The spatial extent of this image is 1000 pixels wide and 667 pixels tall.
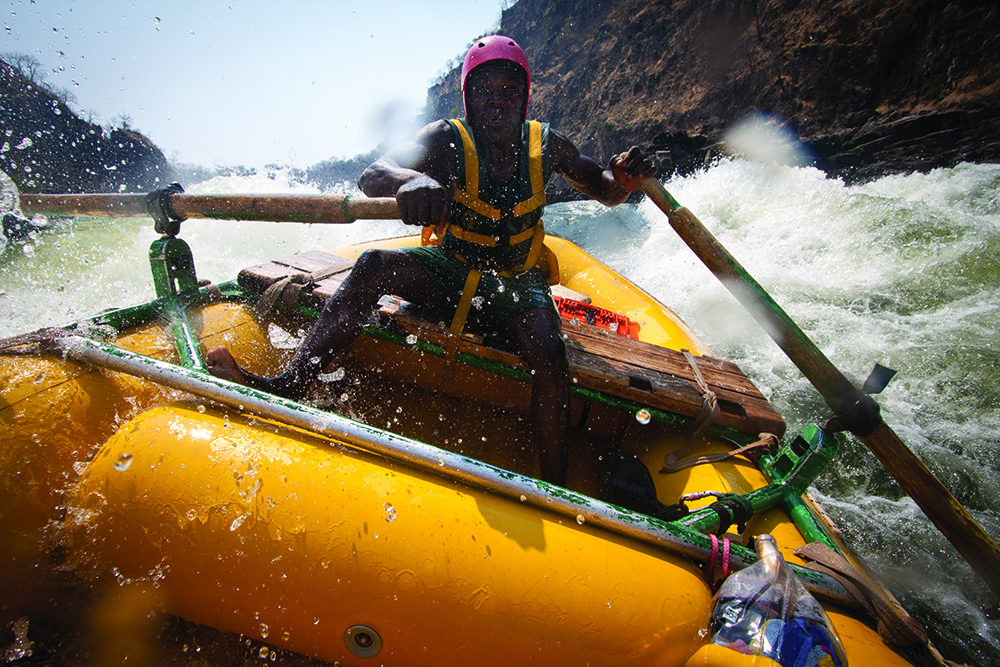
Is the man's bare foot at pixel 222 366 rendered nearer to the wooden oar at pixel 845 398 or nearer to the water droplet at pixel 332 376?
the water droplet at pixel 332 376

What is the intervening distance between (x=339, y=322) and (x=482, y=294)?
64 cm

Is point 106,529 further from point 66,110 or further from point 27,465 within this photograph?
point 66,110

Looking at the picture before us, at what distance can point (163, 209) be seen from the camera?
6.62 ft

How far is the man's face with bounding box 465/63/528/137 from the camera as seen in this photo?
6.69 feet

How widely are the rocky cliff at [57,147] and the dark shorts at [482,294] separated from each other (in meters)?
14.6

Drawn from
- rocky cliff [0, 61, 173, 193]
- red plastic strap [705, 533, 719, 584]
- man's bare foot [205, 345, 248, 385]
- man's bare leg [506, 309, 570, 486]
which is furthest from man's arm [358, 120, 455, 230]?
rocky cliff [0, 61, 173, 193]

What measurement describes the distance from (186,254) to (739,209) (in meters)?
9.88

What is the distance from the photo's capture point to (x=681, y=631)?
1.08 metres

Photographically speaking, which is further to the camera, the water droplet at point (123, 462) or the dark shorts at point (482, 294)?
the dark shorts at point (482, 294)

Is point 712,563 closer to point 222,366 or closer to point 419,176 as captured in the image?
point 419,176

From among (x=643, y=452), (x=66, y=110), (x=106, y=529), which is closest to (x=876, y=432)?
(x=643, y=452)

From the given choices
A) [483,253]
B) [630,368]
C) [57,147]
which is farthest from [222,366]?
[57,147]

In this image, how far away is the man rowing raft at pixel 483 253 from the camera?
5.77 ft

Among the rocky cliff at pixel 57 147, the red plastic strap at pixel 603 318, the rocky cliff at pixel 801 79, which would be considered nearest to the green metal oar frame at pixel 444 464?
the red plastic strap at pixel 603 318
